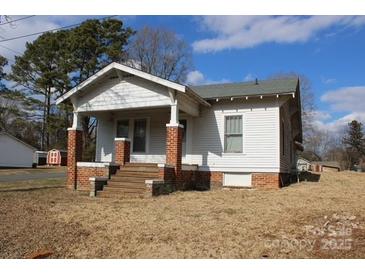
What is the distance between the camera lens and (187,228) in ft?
21.2

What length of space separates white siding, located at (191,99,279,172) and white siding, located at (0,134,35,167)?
28374 millimetres

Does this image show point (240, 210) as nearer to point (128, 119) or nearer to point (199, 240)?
point (199, 240)

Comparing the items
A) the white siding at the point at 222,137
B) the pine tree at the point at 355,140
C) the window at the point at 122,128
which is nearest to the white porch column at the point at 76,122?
the window at the point at 122,128

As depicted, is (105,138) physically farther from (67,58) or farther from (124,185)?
(67,58)

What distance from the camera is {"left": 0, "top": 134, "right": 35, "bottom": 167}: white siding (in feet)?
119

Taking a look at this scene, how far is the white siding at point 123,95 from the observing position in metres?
12.7

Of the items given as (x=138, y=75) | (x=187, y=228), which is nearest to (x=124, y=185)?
(x=138, y=75)

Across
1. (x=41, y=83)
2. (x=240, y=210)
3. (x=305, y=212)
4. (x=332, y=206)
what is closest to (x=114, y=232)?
(x=240, y=210)

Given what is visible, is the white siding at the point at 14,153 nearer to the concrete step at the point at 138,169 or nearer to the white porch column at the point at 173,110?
the concrete step at the point at 138,169

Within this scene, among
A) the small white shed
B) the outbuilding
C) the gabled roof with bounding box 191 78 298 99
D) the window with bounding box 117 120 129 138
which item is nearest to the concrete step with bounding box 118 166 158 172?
the window with bounding box 117 120 129 138

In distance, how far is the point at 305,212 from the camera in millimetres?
7531

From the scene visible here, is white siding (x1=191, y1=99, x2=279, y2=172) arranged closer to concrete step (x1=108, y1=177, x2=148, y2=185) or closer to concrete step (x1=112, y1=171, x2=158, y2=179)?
concrete step (x1=112, y1=171, x2=158, y2=179)

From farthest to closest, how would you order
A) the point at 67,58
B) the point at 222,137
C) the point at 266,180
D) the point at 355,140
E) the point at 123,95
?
the point at 355,140 → the point at 67,58 → the point at 222,137 → the point at 123,95 → the point at 266,180

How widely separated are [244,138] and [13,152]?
30492 millimetres
